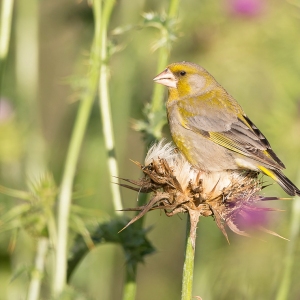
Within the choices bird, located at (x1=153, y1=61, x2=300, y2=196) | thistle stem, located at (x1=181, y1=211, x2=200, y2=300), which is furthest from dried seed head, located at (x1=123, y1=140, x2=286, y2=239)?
bird, located at (x1=153, y1=61, x2=300, y2=196)

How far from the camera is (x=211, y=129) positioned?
15.7 ft

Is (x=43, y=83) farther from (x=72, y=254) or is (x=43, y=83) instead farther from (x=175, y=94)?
(x=72, y=254)

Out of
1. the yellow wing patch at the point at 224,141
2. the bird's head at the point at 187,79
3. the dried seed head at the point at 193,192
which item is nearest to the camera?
the dried seed head at the point at 193,192

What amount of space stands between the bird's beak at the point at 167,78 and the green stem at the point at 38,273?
1269mm

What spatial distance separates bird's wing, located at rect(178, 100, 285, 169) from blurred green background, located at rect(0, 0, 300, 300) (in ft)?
2.33

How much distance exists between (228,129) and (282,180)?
2.21ft

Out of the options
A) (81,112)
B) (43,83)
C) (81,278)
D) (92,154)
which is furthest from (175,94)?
(43,83)

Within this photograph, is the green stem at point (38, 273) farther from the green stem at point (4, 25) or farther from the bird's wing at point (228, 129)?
the bird's wing at point (228, 129)

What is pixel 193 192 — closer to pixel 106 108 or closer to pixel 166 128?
pixel 106 108

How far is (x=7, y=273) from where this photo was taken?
568 cm

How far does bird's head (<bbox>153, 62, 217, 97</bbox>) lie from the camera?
494 centimetres

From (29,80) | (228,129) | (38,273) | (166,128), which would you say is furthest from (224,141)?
(29,80)

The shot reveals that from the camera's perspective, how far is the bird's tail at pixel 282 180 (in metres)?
4.13

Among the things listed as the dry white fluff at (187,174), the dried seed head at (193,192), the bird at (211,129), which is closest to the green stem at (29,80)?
the bird at (211,129)
